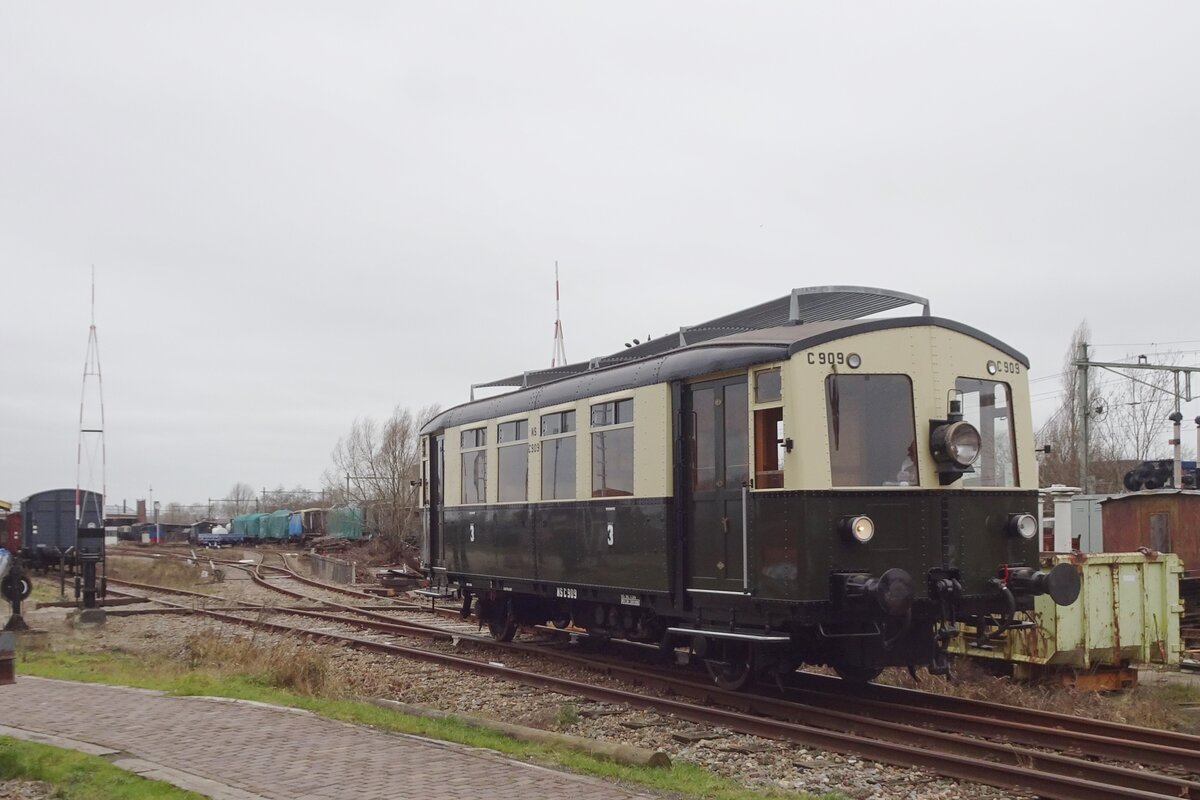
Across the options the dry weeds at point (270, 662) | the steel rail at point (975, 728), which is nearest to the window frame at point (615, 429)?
the steel rail at point (975, 728)

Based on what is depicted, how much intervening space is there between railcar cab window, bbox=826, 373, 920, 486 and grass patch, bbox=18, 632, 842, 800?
3010 millimetres

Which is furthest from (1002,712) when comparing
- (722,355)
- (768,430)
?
(722,355)

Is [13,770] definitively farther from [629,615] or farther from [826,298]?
[826,298]

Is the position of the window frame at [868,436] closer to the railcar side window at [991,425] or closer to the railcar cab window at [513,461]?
the railcar side window at [991,425]

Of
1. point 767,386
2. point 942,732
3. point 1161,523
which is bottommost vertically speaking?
point 942,732

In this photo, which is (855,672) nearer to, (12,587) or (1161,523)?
(1161,523)

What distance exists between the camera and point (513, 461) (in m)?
14.8

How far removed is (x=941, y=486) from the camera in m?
9.94

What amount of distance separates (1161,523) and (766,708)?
45.3 ft

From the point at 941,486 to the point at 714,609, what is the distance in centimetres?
236

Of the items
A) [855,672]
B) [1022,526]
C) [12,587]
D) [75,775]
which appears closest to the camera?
[75,775]

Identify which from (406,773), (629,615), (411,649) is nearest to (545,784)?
(406,773)

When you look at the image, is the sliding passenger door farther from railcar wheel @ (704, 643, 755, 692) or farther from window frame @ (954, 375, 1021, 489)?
window frame @ (954, 375, 1021, 489)

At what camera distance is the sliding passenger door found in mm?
10258
